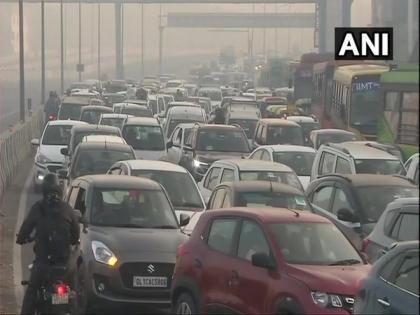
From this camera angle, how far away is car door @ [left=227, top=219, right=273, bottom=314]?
10.5 m

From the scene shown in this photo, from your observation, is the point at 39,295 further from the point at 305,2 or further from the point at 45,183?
the point at 305,2

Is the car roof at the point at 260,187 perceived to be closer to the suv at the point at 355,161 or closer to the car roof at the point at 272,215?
the suv at the point at 355,161

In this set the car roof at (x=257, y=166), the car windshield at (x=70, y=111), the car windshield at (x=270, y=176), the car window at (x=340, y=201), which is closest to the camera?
the car window at (x=340, y=201)

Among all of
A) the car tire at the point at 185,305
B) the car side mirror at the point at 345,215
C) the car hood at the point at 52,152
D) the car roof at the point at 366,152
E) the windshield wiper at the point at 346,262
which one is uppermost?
the car roof at the point at 366,152

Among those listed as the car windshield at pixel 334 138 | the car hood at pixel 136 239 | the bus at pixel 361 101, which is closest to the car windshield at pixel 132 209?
the car hood at pixel 136 239

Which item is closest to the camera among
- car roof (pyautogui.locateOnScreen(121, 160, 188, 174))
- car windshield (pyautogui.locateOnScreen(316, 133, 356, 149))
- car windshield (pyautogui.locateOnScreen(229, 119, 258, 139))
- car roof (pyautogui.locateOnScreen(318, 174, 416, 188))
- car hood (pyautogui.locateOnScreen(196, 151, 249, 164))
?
car roof (pyautogui.locateOnScreen(318, 174, 416, 188))

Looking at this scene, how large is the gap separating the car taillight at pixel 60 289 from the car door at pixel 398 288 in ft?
10.4

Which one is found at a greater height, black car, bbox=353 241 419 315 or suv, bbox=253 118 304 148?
black car, bbox=353 241 419 315

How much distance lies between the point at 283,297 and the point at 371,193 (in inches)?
237

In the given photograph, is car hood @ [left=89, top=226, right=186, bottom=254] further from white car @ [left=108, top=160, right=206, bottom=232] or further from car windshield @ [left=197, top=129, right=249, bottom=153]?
car windshield @ [left=197, top=129, right=249, bottom=153]

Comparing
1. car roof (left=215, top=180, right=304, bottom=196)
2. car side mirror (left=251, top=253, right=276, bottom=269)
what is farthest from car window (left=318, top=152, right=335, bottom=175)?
car side mirror (left=251, top=253, right=276, bottom=269)

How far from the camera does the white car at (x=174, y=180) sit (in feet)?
57.6

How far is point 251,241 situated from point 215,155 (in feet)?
56.8

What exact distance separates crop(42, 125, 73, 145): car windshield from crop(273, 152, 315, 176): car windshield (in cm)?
747
